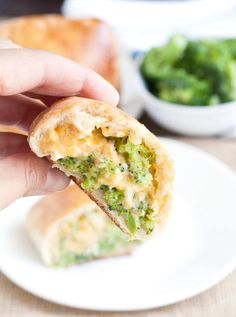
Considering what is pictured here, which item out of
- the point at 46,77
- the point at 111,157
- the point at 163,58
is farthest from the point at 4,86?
the point at 163,58

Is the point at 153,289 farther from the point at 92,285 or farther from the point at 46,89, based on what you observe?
the point at 46,89

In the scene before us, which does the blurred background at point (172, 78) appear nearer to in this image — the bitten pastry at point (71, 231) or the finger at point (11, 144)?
the bitten pastry at point (71, 231)

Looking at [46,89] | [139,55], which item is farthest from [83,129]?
[139,55]

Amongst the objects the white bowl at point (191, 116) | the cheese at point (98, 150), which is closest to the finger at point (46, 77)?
the cheese at point (98, 150)

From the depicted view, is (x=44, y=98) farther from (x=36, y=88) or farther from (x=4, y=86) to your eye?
(x=4, y=86)

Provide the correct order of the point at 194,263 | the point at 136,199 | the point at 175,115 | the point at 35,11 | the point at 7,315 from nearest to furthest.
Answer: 1. the point at 136,199
2. the point at 7,315
3. the point at 194,263
4. the point at 175,115
5. the point at 35,11
